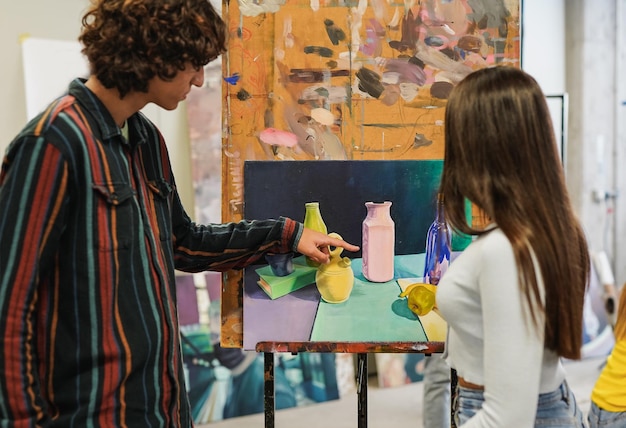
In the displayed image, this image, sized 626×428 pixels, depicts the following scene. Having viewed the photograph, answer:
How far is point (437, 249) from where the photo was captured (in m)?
1.66

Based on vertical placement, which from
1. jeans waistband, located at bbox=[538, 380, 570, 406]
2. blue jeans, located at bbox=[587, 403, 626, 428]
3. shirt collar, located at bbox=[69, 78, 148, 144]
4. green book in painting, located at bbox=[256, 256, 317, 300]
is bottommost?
blue jeans, located at bbox=[587, 403, 626, 428]

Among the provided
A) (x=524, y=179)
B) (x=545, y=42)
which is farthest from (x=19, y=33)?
(x=545, y=42)

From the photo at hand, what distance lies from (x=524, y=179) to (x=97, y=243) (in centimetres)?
73

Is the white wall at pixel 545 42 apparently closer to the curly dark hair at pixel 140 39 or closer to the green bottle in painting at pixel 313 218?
the green bottle in painting at pixel 313 218

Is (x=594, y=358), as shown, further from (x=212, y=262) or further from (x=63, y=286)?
(x=63, y=286)

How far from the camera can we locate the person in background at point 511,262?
1.03m

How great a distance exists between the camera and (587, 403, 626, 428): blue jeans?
1.56 meters

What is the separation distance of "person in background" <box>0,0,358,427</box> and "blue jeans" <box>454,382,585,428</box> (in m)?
0.55

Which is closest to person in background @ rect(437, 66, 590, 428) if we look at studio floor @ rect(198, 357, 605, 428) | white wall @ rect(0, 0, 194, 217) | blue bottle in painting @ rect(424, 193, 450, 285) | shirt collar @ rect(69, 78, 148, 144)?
blue bottle in painting @ rect(424, 193, 450, 285)

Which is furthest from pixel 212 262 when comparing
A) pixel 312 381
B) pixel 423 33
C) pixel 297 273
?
pixel 312 381

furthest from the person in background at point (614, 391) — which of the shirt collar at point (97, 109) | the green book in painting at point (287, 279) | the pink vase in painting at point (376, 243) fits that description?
the shirt collar at point (97, 109)

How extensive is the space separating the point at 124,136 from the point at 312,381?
2498mm

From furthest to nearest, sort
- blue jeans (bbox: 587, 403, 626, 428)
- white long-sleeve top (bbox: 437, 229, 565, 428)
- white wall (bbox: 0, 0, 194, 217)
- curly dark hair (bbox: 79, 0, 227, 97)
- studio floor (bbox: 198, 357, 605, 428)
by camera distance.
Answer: studio floor (bbox: 198, 357, 605, 428) < white wall (bbox: 0, 0, 194, 217) < blue jeans (bbox: 587, 403, 626, 428) < curly dark hair (bbox: 79, 0, 227, 97) < white long-sleeve top (bbox: 437, 229, 565, 428)

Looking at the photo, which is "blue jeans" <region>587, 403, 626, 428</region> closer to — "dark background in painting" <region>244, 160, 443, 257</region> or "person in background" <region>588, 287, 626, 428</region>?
"person in background" <region>588, 287, 626, 428</region>
